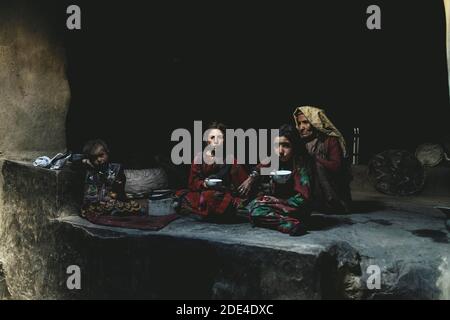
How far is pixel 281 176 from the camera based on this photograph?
205 inches

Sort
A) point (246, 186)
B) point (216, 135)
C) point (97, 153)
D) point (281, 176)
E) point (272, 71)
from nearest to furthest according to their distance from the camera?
1. point (281, 176)
2. point (246, 186)
3. point (216, 135)
4. point (97, 153)
5. point (272, 71)

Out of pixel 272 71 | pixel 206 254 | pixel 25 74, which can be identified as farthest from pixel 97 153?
pixel 272 71

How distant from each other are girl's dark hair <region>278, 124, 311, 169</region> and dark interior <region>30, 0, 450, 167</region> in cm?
321

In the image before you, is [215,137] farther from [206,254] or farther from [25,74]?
[25,74]

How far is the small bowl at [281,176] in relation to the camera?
5.20 metres

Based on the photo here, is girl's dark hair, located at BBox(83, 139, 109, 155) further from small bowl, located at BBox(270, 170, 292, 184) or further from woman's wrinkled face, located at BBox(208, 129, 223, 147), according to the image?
small bowl, located at BBox(270, 170, 292, 184)

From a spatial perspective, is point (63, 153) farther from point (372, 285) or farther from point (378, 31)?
point (378, 31)

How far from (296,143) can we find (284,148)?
0.57 feet

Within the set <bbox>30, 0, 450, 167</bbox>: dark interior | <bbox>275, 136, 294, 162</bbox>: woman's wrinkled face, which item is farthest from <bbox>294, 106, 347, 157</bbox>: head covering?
<bbox>30, 0, 450, 167</bbox>: dark interior

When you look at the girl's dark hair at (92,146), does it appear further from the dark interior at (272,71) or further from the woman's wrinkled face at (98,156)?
the dark interior at (272,71)

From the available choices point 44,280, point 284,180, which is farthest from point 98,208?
point 284,180

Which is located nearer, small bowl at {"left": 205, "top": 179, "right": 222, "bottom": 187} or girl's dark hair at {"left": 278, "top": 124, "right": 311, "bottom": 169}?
girl's dark hair at {"left": 278, "top": 124, "right": 311, "bottom": 169}

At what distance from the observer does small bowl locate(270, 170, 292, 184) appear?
5203 mm

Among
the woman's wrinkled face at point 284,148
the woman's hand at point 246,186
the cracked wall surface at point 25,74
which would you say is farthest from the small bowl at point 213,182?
the cracked wall surface at point 25,74
